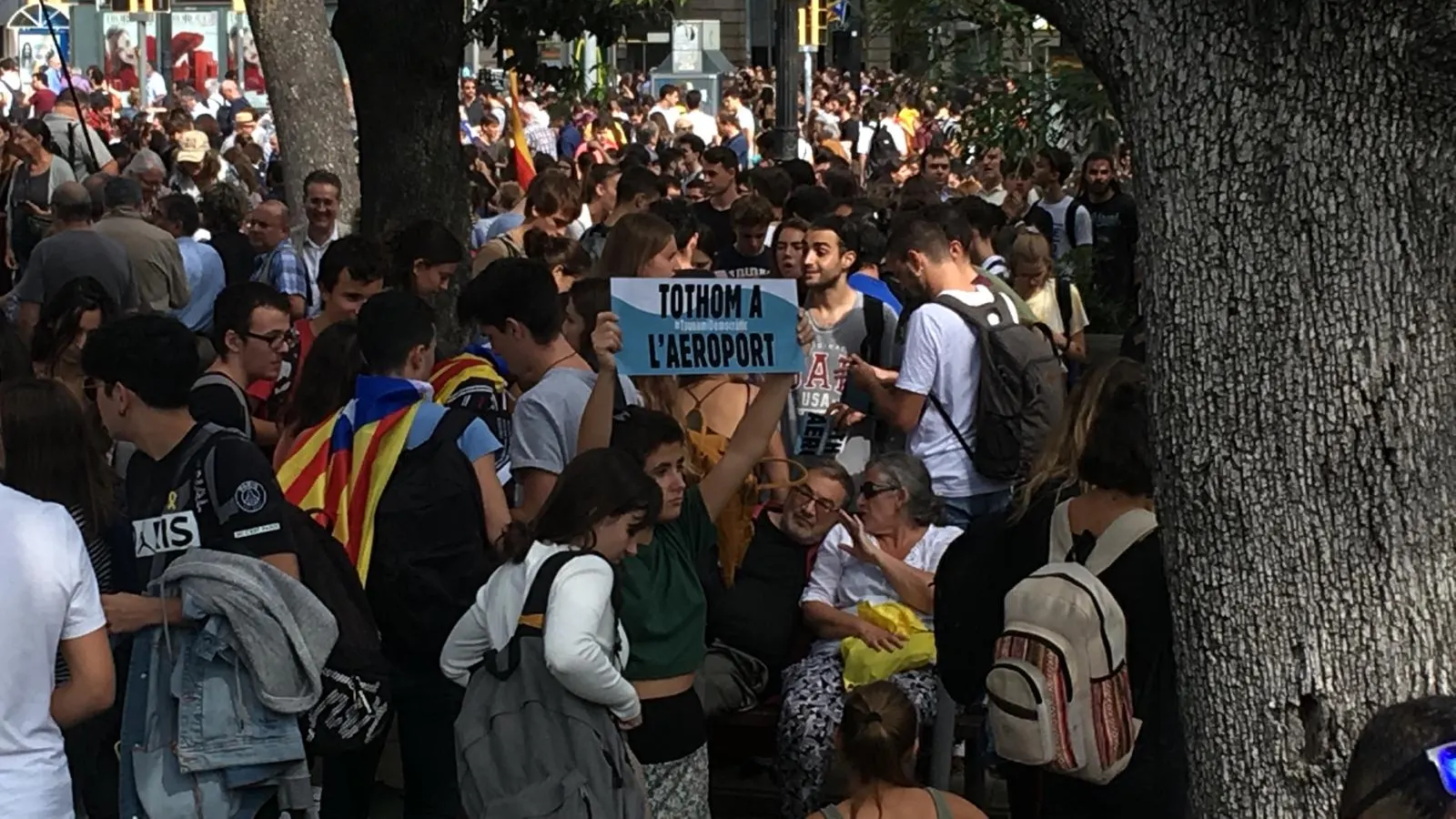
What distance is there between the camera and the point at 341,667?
4.98m

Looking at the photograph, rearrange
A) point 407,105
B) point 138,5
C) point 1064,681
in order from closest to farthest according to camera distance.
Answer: point 1064,681, point 407,105, point 138,5

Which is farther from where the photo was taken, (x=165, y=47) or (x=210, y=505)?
(x=165, y=47)

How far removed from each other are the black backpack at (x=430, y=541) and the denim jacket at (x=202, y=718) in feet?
3.14

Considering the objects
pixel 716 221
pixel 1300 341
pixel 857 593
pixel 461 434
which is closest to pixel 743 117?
pixel 716 221

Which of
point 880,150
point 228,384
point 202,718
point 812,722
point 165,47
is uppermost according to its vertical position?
point 228,384

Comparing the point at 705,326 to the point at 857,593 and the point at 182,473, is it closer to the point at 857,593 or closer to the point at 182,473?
the point at 857,593

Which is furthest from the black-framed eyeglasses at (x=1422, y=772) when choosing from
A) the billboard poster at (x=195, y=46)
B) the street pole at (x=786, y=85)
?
the billboard poster at (x=195, y=46)

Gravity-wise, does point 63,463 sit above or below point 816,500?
above

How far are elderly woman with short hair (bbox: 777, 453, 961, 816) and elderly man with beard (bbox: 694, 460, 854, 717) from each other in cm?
10

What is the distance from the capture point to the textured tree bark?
1005 centimetres

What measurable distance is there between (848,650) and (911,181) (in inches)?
293

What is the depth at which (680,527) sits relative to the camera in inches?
215

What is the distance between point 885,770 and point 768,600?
5.12 ft

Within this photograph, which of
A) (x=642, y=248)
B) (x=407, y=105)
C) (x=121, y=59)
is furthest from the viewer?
(x=121, y=59)
